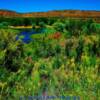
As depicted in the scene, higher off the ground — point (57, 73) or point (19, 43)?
point (19, 43)

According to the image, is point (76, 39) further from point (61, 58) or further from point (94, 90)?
point (94, 90)

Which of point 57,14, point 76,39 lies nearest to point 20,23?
point 57,14

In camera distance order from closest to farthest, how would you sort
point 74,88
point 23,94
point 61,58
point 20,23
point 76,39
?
point 23,94
point 74,88
point 61,58
point 76,39
point 20,23

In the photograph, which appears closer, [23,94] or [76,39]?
[23,94]

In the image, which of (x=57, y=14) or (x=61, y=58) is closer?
(x=61, y=58)

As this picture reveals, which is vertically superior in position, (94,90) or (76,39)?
(76,39)

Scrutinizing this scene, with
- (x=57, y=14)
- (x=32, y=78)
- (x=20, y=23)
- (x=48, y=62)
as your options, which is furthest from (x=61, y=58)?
(x=57, y=14)

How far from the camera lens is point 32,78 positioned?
38.1 feet

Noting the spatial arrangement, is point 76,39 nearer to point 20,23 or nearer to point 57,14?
point 20,23

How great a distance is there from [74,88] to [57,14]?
5545 inches

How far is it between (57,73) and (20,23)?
8837 cm

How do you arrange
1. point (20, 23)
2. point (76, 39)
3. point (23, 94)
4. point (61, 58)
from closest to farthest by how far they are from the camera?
point (23, 94), point (61, 58), point (76, 39), point (20, 23)

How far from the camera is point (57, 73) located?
481 inches

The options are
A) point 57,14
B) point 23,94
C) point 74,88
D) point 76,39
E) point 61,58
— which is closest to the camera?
point 23,94
